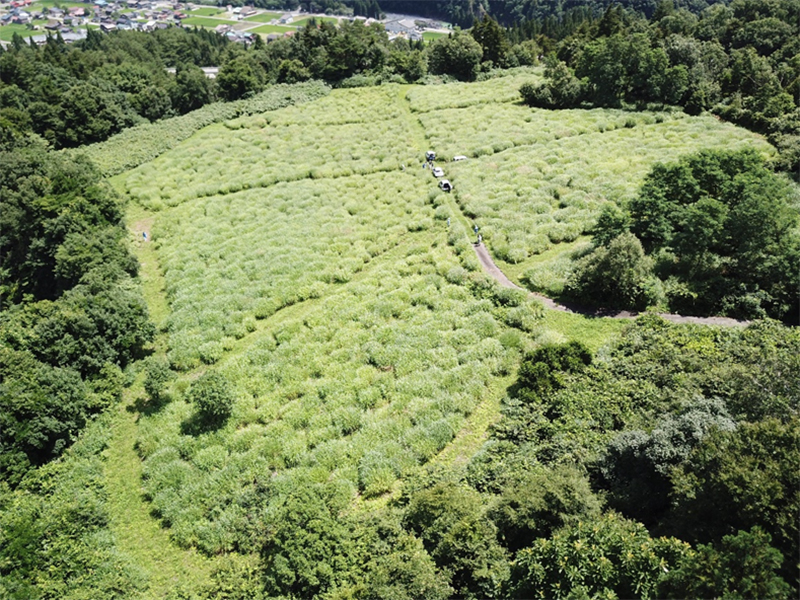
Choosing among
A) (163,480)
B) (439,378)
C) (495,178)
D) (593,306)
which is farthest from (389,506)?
(495,178)

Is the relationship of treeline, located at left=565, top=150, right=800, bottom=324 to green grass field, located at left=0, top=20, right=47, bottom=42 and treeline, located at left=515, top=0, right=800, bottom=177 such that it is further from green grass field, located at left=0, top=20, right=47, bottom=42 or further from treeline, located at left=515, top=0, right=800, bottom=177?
green grass field, located at left=0, top=20, right=47, bottom=42

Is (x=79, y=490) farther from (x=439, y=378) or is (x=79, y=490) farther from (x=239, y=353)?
(x=439, y=378)

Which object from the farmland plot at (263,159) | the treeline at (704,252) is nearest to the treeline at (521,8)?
the farmland plot at (263,159)

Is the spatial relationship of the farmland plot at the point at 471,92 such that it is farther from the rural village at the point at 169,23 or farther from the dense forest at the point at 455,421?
the rural village at the point at 169,23

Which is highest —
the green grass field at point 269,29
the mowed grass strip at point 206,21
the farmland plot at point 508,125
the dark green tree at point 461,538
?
the mowed grass strip at point 206,21

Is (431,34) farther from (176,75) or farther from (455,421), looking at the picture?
(455,421)

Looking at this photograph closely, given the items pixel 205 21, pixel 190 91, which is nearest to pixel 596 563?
pixel 190 91

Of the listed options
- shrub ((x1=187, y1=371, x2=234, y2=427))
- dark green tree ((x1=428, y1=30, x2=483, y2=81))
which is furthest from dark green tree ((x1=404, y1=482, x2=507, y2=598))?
dark green tree ((x1=428, y1=30, x2=483, y2=81))
